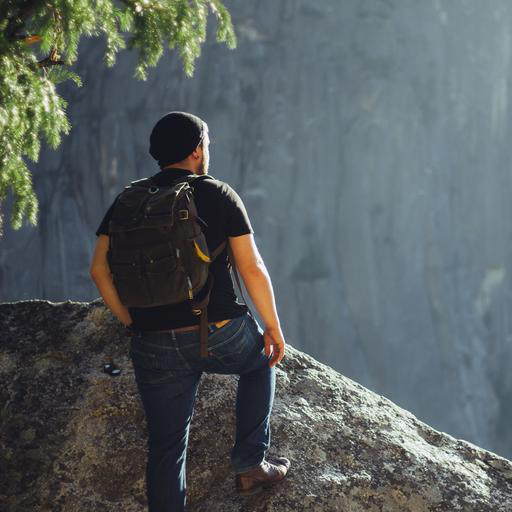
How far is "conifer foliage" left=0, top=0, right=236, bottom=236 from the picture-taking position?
320cm

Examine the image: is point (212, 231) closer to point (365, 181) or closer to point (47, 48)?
point (47, 48)

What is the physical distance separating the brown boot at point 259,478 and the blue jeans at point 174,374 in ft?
0.89

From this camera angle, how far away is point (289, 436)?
3078 mm

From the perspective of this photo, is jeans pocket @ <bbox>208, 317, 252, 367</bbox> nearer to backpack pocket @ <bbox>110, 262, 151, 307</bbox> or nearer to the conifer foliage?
backpack pocket @ <bbox>110, 262, 151, 307</bbox>

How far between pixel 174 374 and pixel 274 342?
323 mm

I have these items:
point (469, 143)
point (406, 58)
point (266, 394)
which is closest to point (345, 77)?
point (406, 58)

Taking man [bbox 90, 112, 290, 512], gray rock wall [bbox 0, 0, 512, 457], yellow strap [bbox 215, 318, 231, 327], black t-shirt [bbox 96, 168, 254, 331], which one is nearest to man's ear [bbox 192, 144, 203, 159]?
man [bbox 90, 112, 290, 512]

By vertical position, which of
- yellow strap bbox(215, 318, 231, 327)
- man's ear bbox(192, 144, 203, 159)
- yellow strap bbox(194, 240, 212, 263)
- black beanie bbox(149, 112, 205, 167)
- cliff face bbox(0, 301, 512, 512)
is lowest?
cliff face bbox(0, 301, 512, 512)

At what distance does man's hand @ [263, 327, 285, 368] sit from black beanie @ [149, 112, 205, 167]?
1.97ft

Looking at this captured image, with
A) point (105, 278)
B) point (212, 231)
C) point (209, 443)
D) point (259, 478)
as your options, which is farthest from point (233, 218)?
point (209, 443)

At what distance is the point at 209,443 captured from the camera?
307 cm

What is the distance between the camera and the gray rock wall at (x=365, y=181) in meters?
22.5

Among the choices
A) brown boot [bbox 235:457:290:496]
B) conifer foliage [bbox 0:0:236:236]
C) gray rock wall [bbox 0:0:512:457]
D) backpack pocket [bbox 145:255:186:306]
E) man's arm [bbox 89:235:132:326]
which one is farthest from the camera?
gray rock wall [bbox 0:0:512:457]

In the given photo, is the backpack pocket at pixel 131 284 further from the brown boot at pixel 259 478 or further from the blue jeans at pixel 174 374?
the brown boot at pixel 259 478
